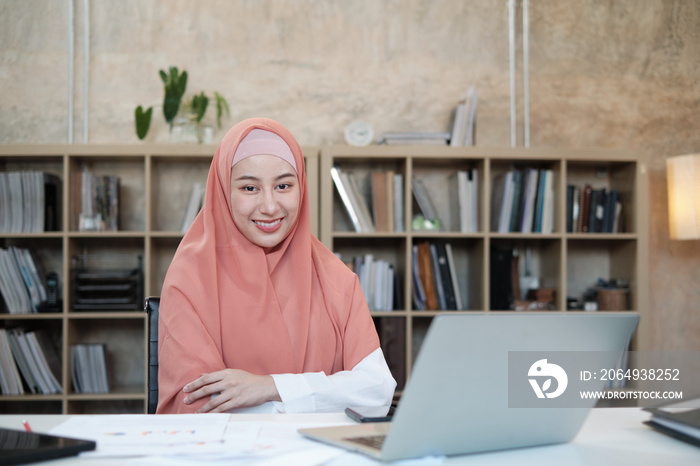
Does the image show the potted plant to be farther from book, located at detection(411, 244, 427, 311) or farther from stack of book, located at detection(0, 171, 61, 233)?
book, located at detection(411, 244, 427, 311)

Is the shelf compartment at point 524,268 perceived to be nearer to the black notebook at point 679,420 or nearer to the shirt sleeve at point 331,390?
the shirt sleeve at point 331,390

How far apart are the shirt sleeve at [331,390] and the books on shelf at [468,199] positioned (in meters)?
1.89

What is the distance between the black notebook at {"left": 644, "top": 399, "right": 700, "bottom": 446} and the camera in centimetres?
89

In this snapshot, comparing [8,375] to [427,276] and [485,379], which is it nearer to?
[427,276]


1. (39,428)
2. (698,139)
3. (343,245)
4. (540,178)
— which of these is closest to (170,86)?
(343,245)

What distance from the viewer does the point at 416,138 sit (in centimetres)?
330

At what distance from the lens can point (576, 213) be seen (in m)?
3.38

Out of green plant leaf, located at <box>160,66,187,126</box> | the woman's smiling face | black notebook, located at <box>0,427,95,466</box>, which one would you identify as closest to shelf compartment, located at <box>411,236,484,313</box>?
green plant leaf, located at <box>160,66,187,126</box>

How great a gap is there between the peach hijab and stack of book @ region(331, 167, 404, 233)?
1.50m

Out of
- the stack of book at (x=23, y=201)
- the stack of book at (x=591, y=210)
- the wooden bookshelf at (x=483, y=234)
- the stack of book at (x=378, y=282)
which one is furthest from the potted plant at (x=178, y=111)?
the stack of book at (x=591, y=210)

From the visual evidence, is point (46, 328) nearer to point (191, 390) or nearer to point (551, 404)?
point (191, 390)

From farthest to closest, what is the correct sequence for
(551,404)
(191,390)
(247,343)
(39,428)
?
(247,343), (191,390), (39,428), (551,404)

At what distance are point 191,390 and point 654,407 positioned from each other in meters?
0.92

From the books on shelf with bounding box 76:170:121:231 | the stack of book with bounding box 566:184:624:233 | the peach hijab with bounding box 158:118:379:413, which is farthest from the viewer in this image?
the stack of book with bounding box 566:184:624:233
